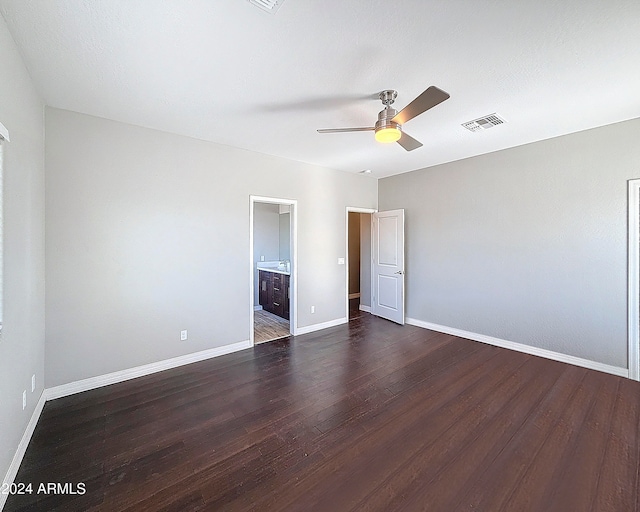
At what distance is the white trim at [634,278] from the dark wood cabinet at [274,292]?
452cm

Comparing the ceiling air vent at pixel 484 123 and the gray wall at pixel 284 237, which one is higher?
the ceiling air vent at pixel 484 123

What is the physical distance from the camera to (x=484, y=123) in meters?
3.02

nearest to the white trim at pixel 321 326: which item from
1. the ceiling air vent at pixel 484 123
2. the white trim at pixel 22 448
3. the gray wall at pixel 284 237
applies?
the gray wall at pixel 284 237

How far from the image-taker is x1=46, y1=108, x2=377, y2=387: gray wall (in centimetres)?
267

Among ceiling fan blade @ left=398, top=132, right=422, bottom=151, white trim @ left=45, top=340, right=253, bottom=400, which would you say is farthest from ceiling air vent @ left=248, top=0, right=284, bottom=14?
white trim @ left=45, top=340, right=253, bottom=400

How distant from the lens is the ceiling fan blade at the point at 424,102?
1820 mm

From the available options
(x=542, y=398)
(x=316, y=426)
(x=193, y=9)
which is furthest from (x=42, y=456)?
(x=542, y=398)

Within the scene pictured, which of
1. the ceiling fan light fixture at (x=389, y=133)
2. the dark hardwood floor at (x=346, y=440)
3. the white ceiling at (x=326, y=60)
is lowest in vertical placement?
the dark hardwood floor at (x=346, y=440)

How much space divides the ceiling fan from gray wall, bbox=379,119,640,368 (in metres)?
2.22

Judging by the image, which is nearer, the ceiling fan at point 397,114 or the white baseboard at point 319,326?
the ceiling fan at point 397,114

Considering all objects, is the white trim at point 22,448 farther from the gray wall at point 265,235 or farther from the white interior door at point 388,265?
the white interior door at point 388,265

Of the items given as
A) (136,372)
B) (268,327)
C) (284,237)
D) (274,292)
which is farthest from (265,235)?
(136,372)

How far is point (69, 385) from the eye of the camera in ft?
8.82

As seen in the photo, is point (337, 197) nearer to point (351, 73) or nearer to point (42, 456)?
point (351, 73)
